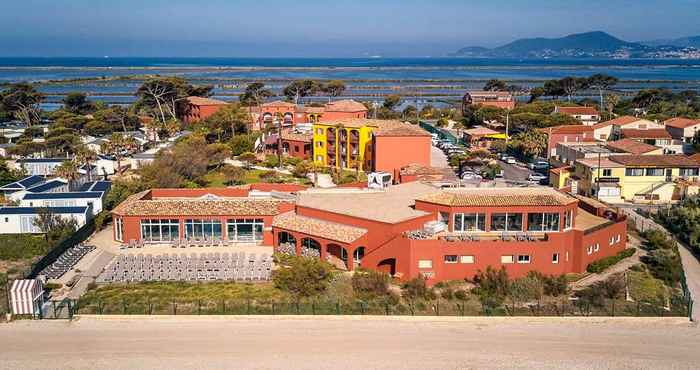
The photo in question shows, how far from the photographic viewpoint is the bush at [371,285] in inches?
961

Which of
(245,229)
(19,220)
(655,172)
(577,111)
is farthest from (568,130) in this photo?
(19,220)

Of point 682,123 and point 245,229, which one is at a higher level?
point 682,123

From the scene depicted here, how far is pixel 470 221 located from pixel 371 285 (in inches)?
230

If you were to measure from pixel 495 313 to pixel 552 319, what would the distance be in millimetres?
2002

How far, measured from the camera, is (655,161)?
136 ft

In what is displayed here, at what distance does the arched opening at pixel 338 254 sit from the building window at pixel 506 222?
680 cm

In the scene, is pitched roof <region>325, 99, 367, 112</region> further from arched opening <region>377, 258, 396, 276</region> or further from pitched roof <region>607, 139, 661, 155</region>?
arched opening <region>377, 258, 396, 276</region>

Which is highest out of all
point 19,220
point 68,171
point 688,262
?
point 68,171

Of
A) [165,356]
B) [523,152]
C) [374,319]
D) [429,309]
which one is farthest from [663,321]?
[523,152]

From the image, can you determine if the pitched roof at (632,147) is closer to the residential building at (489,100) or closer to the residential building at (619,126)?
the residential building at (619,126)

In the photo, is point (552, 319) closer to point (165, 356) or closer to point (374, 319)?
point (374, 319)

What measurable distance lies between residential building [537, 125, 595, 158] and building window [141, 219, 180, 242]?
34.9 metres

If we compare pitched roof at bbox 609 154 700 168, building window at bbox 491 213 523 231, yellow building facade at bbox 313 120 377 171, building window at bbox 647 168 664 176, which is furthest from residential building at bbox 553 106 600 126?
building window at bbox 491 213 523 231

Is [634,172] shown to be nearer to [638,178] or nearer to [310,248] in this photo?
[638,178]
